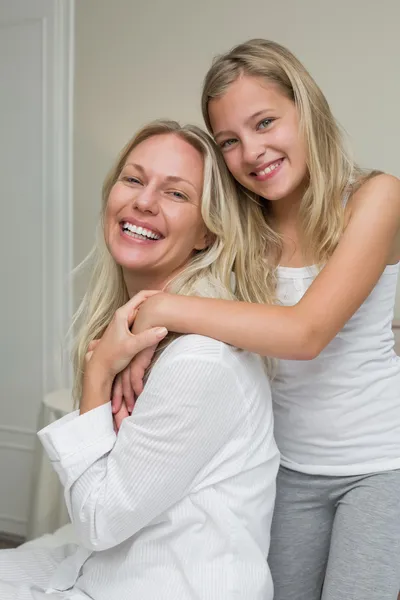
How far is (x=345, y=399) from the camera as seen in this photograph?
160 centimetres

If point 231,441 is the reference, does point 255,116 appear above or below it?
above

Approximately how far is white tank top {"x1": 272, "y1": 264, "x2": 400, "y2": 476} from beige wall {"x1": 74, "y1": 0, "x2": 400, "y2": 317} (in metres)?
1.64

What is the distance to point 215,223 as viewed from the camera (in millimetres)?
1543

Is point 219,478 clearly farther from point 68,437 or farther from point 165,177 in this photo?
point 165,177

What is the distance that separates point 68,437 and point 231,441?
0.28 m

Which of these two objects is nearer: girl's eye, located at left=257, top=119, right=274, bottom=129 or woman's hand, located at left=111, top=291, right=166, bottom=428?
woman's hand, located at left=111, top=291, right=166, bottom=428

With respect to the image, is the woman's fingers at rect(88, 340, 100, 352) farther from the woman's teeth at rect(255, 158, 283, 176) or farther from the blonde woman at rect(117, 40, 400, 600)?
the woman's teeth at rect(255, 158, 283, 176)

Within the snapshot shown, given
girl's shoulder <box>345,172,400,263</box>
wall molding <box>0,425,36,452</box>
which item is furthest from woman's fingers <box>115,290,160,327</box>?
wall molding <box>0,425,36,452</box>

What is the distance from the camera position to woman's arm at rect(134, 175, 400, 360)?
132cm

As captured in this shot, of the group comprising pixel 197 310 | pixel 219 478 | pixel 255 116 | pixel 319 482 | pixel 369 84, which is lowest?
pixel 319 482

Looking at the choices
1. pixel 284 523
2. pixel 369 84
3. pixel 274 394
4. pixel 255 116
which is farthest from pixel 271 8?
pixel 284 523

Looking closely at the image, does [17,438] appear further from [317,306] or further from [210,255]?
[317,306]

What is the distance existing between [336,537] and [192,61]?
2.52 m

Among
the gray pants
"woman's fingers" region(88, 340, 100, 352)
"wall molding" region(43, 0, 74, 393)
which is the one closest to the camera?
the gray pants
